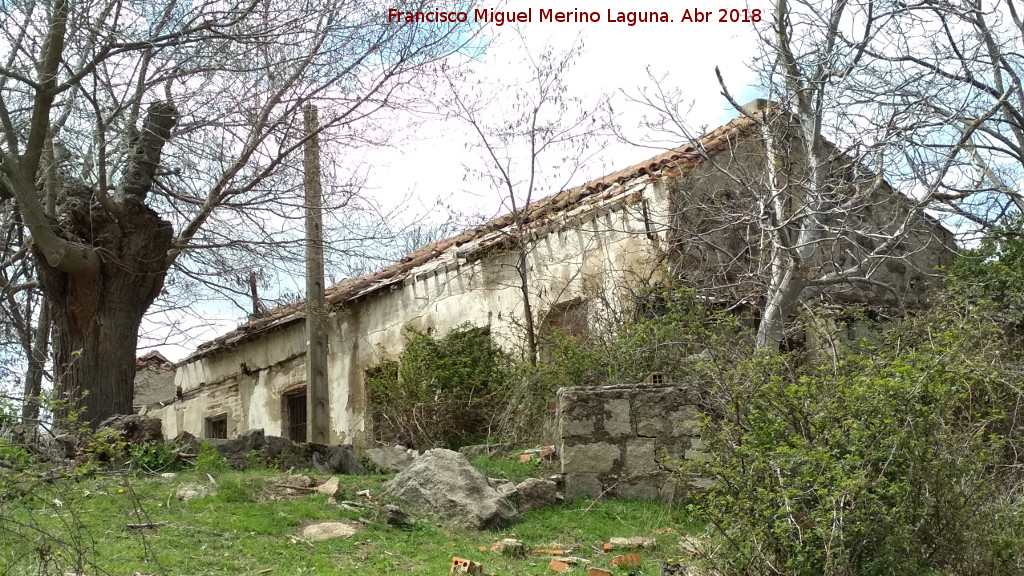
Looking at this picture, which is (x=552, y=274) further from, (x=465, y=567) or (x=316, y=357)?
(x=465, y=567)

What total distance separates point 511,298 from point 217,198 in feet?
14.3

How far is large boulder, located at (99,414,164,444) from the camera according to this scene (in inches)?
356

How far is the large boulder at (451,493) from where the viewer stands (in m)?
7.27

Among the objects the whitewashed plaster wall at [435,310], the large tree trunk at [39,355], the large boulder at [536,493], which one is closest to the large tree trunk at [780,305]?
the whitewashed plaster wall at [435,310]

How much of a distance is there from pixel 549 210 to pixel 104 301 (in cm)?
593

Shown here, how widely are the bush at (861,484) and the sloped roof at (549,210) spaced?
4641 millimetres

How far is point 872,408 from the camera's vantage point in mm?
5230

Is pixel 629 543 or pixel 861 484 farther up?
pixel 861 484

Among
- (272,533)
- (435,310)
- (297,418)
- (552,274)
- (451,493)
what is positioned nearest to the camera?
(272,533)

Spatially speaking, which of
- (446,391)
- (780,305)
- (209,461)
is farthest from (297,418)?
(780,305)

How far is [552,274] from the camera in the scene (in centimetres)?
1281

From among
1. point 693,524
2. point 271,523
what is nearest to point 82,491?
point 271,523

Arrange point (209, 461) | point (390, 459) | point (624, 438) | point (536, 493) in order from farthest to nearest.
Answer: point (390, 459), point (209, 461), point (624, 438), point (536, 493)

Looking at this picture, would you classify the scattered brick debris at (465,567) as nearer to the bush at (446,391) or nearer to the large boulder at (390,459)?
the large boulder at (390,459)
